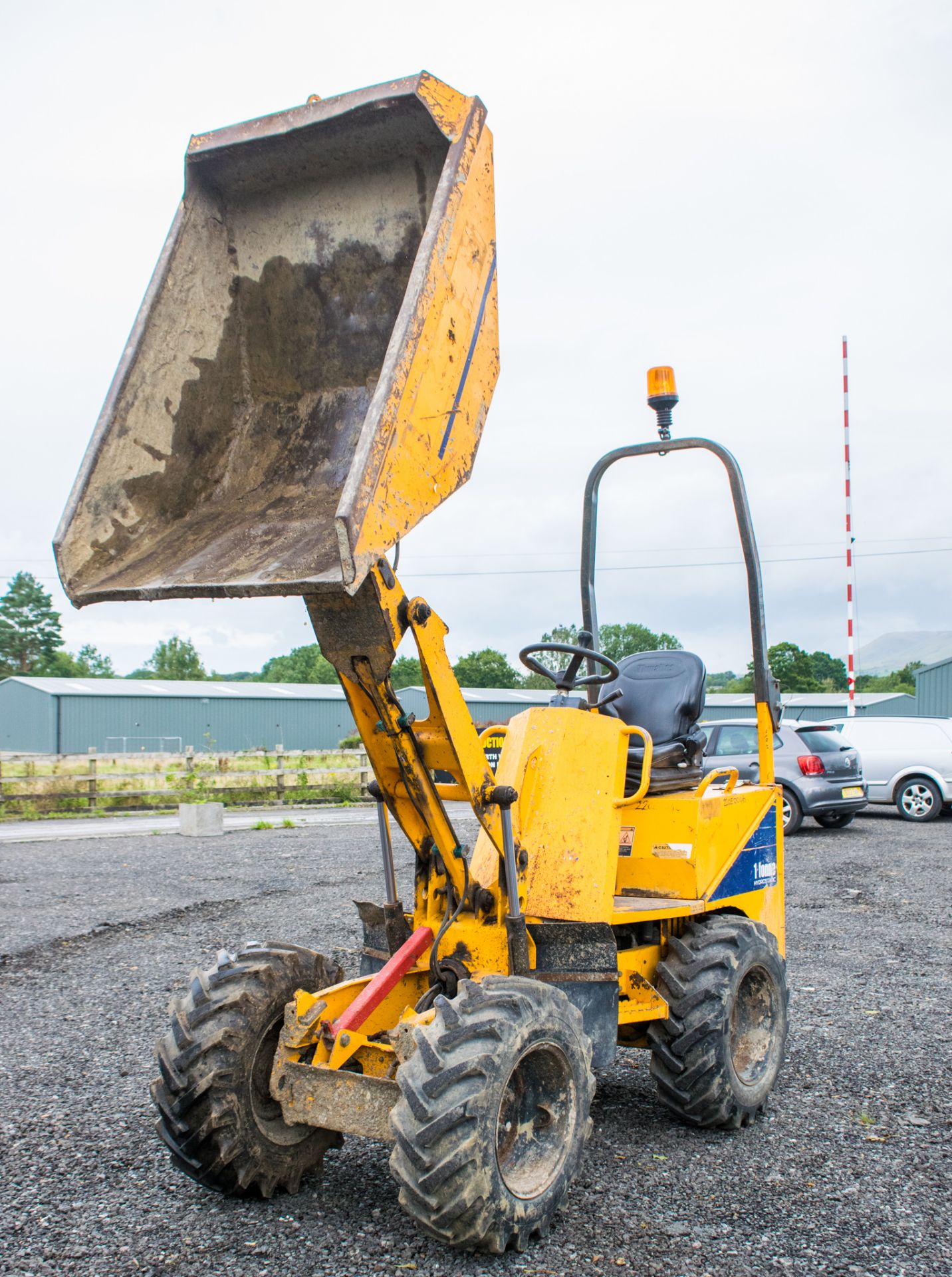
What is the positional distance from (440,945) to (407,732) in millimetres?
824

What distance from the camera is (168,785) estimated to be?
949 inches

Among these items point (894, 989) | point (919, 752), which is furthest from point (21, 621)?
point (894, 989)

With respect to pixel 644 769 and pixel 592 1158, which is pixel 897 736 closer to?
pixel 644 769

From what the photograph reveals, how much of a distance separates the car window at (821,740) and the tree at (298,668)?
7026 centimetres

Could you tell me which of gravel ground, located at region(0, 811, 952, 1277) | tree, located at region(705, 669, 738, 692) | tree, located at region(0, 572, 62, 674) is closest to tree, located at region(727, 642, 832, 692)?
tree, located at region(705, 669, 738, 692)

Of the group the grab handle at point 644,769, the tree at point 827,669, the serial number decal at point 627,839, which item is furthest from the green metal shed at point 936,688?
the tree at point 827,669

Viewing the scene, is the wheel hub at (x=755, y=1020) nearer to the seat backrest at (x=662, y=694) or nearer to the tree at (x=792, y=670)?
the seat backrest at (x=662, y=694)

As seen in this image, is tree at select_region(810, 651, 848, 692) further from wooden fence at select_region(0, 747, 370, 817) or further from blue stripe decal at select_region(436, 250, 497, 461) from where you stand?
blue stripe decal at select_region(436, 250, 497, 461)

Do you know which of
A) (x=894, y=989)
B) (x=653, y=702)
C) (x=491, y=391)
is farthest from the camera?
(x=894, y=989)

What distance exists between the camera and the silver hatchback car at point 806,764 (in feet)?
48.3

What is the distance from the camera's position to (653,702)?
5.36 m

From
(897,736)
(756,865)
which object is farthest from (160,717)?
(756,865)

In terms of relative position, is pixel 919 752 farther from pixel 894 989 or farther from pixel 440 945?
pixel 440 945

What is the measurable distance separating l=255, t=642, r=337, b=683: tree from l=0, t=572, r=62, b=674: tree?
60.8ft
